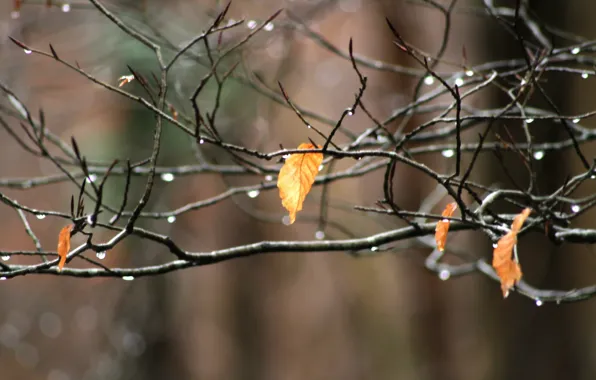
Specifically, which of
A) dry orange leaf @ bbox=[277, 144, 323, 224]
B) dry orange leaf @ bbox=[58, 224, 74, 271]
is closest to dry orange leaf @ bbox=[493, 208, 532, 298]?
dry orange leaf @ bbox=[277, 144, 323, 224]

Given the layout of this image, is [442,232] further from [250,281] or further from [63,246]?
[250,281]

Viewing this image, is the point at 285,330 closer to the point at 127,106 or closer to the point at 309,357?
the point at 309,357

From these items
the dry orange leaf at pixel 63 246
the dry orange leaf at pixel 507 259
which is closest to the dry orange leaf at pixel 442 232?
the dry orange leaf at pixel 507 259

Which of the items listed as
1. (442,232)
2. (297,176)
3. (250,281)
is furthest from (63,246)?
(250,281)

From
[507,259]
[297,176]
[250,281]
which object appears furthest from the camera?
[250,281]

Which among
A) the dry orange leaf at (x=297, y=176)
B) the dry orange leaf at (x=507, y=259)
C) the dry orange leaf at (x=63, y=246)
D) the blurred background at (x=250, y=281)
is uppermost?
the blurred background at (x=250, y=281)

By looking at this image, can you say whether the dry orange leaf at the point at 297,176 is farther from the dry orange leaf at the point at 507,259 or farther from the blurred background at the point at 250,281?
the blurred background at the point at 250,281

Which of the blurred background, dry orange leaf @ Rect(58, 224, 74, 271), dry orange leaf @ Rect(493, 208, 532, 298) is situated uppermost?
the blurred background

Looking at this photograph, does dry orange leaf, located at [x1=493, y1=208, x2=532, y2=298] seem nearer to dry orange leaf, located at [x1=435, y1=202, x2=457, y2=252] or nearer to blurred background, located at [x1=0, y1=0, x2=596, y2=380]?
dry orange leaf, located at [x1=435, y1=202, x2=457, y2=252]
